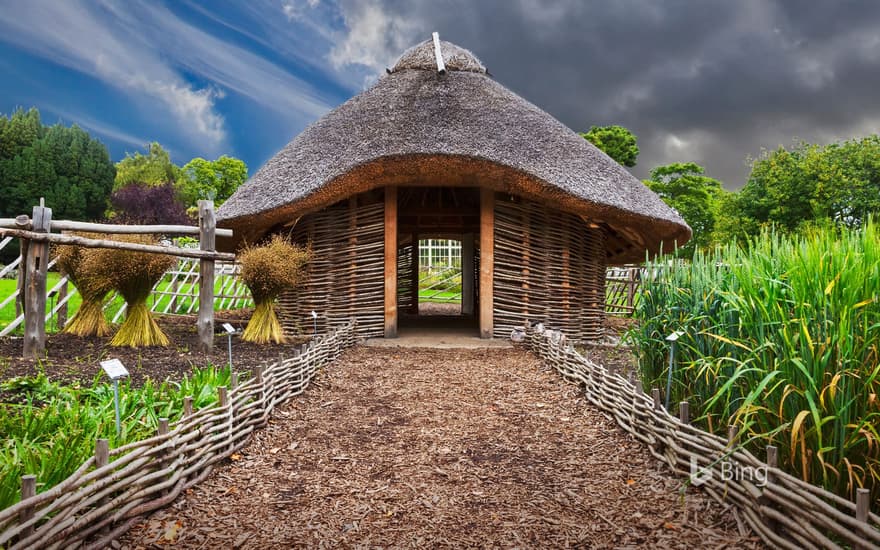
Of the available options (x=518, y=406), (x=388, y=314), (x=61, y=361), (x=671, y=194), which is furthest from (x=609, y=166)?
(x=671, y=194)

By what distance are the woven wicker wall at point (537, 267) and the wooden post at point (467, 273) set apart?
3484 mm

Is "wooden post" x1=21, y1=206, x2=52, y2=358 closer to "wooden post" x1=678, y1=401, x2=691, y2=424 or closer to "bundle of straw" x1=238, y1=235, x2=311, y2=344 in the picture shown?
"bundle of straw" x1=238, y1=235, x2=311, y2=344

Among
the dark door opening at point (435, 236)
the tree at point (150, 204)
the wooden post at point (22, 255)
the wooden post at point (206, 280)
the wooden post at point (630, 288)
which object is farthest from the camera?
the tree at point (150, 204)

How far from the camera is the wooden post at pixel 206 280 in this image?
660 cm

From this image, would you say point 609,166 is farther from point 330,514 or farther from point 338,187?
point 330,514

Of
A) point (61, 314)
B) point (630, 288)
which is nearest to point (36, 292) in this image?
point (61, 314)

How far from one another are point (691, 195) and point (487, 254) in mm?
25007

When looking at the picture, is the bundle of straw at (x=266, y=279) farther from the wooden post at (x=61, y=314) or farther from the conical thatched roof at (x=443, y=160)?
the wooden post at (x=61, y=314)

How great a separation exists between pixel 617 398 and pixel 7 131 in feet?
117

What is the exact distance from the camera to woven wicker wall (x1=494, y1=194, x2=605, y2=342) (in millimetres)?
8250

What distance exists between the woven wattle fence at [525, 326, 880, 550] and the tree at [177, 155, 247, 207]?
3756cm

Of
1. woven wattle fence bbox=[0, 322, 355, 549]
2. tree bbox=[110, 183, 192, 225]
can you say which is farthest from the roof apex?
tree bbox=[110, 183, 192, 225]

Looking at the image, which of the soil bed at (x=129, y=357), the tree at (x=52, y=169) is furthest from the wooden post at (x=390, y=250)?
the tree at (x=52, y=169)

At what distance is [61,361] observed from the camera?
5.49m
